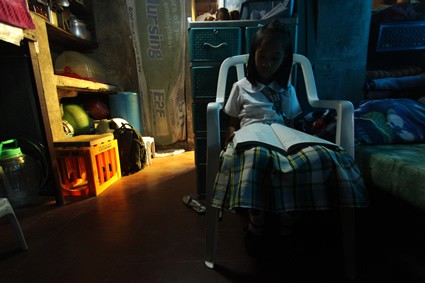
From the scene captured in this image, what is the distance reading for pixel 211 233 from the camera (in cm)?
79

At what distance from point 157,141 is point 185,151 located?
0.42m

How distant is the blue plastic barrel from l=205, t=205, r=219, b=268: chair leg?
2.01 m

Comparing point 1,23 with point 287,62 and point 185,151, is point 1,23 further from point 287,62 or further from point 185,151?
point 185,151

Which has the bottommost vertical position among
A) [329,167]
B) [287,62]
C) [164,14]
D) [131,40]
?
[329,167]

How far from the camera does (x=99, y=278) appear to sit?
766mm

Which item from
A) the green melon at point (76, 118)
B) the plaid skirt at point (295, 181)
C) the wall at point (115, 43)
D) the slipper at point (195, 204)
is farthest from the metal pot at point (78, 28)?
the plaid skirt at point (295, 181)

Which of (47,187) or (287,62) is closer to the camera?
(287,62)

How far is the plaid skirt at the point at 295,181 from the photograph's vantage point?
0.61 metres

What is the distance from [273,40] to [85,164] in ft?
4.88

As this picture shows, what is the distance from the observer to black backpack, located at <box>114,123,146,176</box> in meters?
1.99

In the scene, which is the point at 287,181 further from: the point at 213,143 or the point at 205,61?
the point at 205,61

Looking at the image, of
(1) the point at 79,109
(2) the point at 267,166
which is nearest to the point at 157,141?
(1) the point at 79,109

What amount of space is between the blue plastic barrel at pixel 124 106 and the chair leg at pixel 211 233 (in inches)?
79.2

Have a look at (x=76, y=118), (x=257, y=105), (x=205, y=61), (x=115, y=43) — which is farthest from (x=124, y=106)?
(x=257, y=105)
